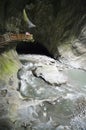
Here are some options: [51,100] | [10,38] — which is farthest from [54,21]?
[51,100]

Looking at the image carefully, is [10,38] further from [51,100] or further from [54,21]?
[54,21]

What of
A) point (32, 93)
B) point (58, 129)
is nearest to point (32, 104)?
point (32, 93)

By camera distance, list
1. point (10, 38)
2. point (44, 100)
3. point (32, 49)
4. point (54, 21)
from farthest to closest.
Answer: point (32, 49), point (54, 21), point (10, 38), point (44, 100)

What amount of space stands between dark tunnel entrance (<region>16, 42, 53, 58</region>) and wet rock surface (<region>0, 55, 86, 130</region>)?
230cm

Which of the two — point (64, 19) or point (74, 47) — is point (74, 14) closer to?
point (64, 19)

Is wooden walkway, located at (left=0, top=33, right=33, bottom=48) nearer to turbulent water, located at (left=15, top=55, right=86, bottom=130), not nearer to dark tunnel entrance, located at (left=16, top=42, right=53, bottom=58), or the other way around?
turbulent water, located at (left=15, top=55, right=86, bottom=130)

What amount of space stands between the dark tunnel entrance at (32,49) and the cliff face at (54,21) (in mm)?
652

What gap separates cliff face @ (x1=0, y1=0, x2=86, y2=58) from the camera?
12078 millimetres

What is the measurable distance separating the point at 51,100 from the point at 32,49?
6.67 meters

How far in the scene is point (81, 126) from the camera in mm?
7715

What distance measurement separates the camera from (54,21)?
13258mm

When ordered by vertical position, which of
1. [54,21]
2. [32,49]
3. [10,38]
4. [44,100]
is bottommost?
[32,49]

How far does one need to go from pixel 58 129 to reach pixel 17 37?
4730 mm

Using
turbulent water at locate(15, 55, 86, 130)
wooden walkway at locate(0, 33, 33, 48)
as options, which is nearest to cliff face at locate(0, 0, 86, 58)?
wooden walkway at locate(0, 33, 33, 48)
